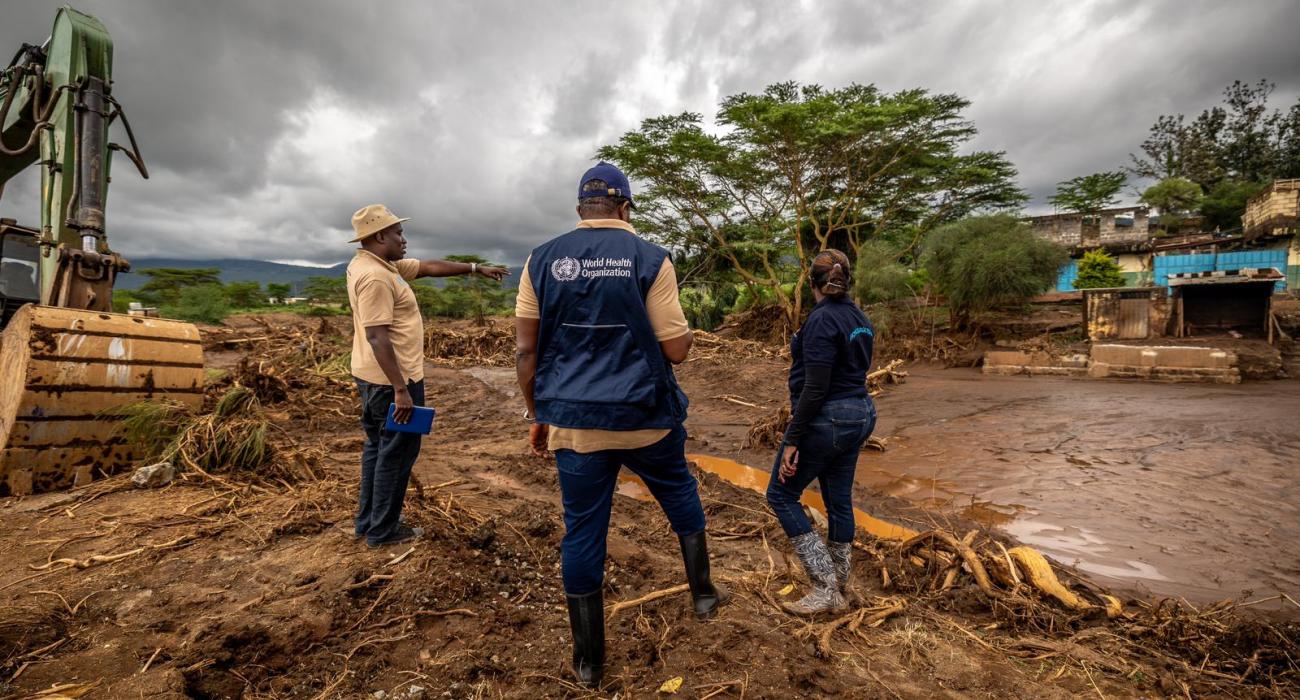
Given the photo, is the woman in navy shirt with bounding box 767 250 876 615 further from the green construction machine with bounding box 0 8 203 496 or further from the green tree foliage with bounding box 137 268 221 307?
the green tree foliage with bounding box 137 268 221 307

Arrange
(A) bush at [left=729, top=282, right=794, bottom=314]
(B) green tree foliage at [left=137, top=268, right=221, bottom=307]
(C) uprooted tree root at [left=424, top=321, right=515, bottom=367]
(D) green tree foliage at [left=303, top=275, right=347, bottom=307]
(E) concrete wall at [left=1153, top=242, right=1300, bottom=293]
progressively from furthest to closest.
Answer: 1. (D) green tree foliage at [left=303, top=275, right=347, bottom=307]
2. (A) bush at [left=729, top=282, right=794, bottom=314]
3. (B) green tree foliage at [left=137, top=268, right=221, bottom=307]
4. (E) concrete wall at [left=1153, top=242, right=1300, bottom=293]
5. (C) uprooted tree root at [left=424, top=321, right=515, bottom=367]

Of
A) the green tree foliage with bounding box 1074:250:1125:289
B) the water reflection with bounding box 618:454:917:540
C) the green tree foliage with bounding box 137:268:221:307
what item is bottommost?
the water reflection with bounding box 618:454:917:540

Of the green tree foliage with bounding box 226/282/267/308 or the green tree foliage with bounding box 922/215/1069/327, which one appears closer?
the green tree foliage with bounding box 922/215/1069/327

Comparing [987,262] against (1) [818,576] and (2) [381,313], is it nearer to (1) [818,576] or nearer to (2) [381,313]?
(1) [818,576]

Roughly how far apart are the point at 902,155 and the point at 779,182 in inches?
137

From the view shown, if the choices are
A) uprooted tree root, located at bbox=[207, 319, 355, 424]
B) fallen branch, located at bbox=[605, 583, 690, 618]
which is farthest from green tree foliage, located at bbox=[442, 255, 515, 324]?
fallen branch, located at bbox=[605, 583, 690, 618]

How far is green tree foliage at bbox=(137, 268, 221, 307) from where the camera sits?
2030cm

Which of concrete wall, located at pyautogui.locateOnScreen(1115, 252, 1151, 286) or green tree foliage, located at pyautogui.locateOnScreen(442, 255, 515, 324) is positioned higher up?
concrete wall, located at pyautogui.locateOnScreen(1115, 252, 1151, 286)

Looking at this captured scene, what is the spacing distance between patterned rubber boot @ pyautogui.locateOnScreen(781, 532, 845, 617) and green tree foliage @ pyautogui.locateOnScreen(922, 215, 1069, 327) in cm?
1579

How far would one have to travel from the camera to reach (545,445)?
7.87 feet

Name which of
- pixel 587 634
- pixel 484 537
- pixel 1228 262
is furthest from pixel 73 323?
pixel 1228 262

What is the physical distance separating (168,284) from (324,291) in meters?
5.62

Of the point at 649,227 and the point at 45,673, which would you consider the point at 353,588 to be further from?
the point at 649,227

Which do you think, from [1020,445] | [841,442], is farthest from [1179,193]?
[841,442]
